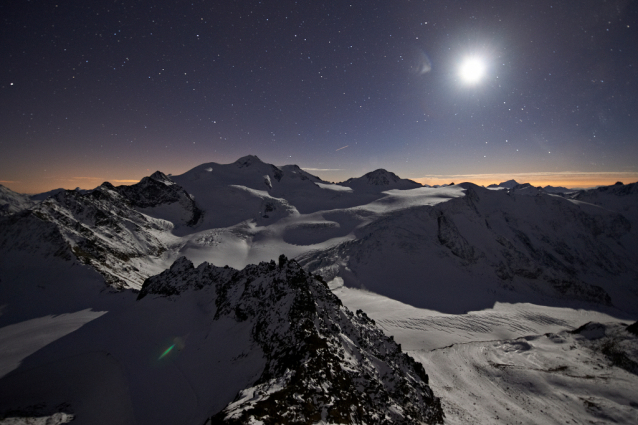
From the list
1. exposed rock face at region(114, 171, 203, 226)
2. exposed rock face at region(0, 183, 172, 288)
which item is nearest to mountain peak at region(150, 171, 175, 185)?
exposed rock face at region(114, 171, 203, 226)

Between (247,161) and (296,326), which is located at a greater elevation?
(247,161)

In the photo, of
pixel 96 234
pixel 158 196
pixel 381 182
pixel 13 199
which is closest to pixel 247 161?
pixel 158 196

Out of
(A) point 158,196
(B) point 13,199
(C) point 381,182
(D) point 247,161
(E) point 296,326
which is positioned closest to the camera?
(E) point 296,326

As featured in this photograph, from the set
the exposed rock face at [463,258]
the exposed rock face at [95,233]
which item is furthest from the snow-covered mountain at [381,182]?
the exposed rock face at [95,233]

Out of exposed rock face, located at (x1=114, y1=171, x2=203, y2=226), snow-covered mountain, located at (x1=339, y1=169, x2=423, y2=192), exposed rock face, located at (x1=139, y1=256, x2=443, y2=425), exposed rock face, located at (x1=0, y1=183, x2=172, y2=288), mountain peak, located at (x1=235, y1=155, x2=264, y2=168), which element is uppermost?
mountain peak, located at (x1=235, y1=155, x2=264, y2=168)

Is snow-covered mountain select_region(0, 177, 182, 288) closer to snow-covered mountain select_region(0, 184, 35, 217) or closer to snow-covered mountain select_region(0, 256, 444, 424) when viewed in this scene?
snow-covered mountain select_region(0, 256, 444, 424)

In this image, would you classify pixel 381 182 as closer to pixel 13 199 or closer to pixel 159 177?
pixel 159 177

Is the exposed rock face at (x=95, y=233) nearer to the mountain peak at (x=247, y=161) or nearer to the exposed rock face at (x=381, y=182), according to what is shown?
the mountain peak at (x=247, y=161)
